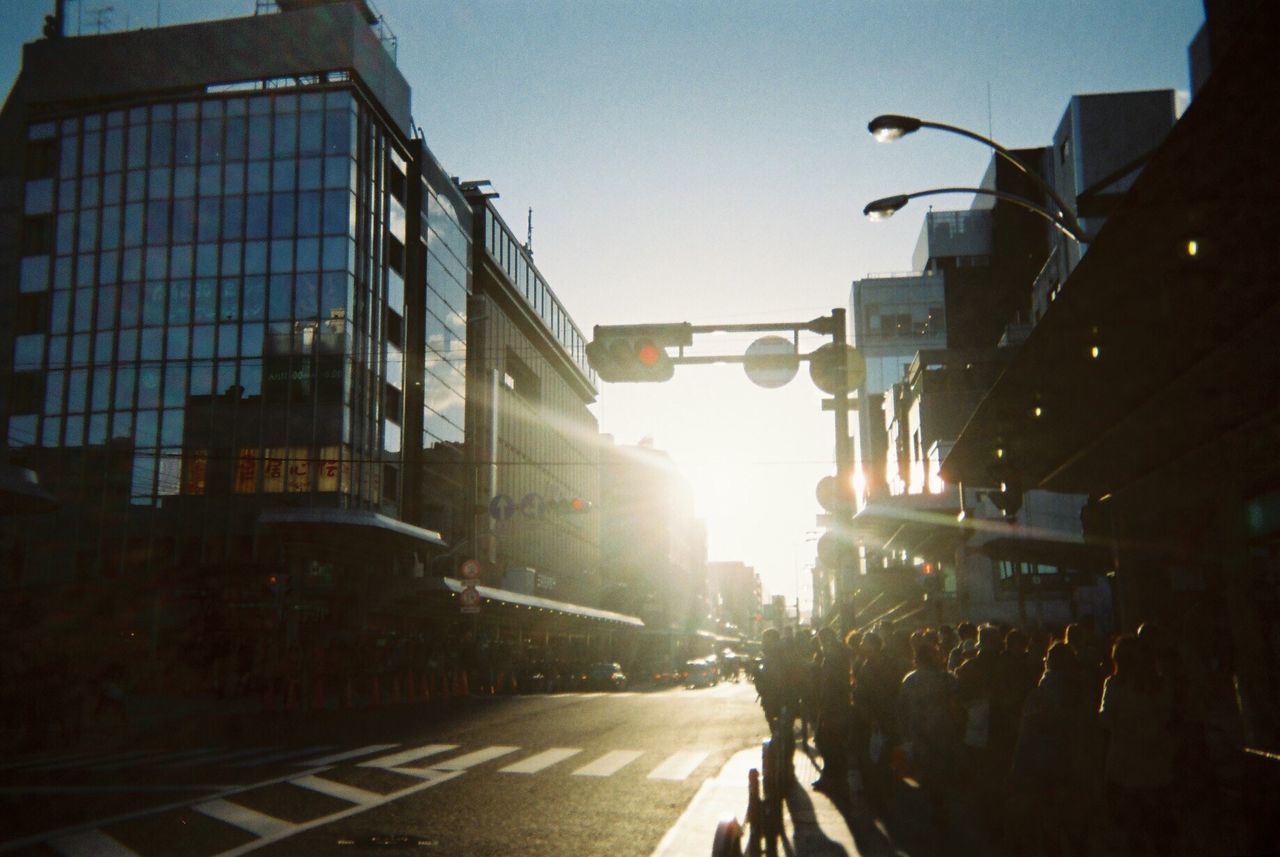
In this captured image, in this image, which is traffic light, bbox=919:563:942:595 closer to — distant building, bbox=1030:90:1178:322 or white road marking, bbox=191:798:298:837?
distant building, bbox=1030:90:1178:322

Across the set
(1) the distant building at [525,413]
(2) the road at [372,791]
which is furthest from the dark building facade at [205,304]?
(2) the road at [372,791]

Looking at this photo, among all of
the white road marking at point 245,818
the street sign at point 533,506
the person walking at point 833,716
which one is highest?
the street sign at point 533,506

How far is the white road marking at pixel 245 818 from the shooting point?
1051 cm

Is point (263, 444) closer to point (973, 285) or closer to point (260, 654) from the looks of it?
point (260, 654)

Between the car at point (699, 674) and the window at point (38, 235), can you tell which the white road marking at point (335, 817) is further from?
the car at point (699, 674)

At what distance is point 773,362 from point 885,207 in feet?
17.1

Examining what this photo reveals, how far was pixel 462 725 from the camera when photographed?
2455 centimetres

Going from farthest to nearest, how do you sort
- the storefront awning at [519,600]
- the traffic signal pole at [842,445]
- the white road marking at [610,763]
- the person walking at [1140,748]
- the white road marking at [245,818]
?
the storefront awning at [519,600]
the white road marking at [610,763]
the traffic signal pole at [842,445]
the white road marking at [245,818]
the person walking at [1140,748]

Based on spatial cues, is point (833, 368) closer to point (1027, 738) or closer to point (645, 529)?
point (1027, 738)

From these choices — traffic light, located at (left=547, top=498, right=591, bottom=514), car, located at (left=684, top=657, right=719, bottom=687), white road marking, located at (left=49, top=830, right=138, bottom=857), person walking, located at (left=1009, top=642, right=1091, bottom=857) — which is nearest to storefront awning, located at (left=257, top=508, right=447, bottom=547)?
traffic light, located at (left=547, top=498, right=591, bottom=514)

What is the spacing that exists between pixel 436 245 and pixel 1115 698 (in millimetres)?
55068

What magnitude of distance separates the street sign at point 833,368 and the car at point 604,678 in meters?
49.0

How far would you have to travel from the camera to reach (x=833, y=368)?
11.7m

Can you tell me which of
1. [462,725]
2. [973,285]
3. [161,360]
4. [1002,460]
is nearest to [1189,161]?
[1002,460]
